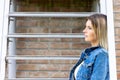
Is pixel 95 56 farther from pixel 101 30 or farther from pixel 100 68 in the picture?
pixel 101 30

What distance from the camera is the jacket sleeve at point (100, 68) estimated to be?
81.7 inches

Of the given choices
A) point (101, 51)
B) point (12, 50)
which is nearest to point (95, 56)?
point (101, 51)

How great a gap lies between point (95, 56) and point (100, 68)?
0.11m

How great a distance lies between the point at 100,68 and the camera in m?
2.08

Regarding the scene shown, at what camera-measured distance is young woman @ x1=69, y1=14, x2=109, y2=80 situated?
6.88 feet

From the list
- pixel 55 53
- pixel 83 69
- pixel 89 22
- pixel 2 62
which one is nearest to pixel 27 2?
pixel 55 53

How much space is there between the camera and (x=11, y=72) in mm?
2906

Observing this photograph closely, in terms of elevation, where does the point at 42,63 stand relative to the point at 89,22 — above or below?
below

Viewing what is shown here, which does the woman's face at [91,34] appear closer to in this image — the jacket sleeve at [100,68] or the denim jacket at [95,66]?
the denim jacket at [95,66]

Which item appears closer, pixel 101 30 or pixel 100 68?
pixel 100 68

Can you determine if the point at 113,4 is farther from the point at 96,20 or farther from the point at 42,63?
the point at 42,63

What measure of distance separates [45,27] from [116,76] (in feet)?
3.21

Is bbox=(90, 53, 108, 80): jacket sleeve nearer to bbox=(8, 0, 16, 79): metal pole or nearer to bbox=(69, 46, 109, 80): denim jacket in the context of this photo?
bbox=(69, 46, 109, 80): denim jacket

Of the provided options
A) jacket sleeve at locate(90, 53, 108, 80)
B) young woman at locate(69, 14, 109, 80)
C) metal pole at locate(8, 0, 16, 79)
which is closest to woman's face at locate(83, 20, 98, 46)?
young woman at locate(69, 14, 109, 80)
